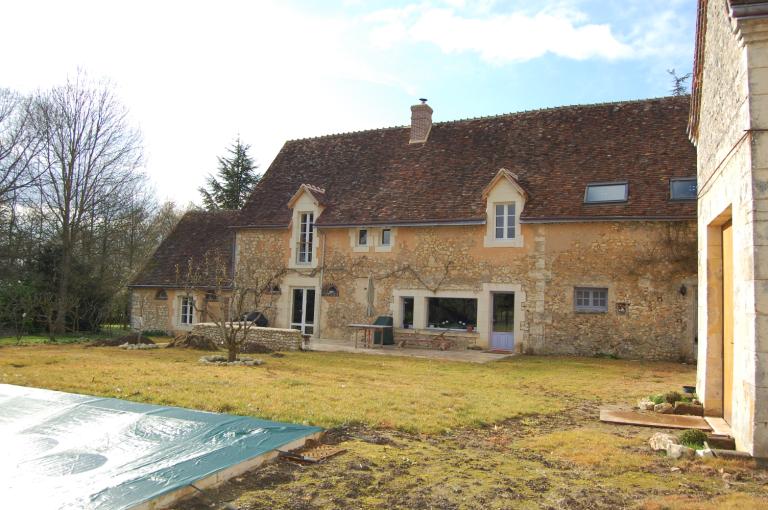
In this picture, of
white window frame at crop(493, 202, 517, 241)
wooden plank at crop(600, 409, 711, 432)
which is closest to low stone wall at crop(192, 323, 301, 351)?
white window frame at crop(493, 202, 517, 241)

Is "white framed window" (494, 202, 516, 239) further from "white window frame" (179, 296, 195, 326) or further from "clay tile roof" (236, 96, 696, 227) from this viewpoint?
"white window frame" (179, 296, 195, 326)

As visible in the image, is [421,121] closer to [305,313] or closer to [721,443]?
[305,313]

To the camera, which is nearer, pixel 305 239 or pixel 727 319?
pixel 727 319

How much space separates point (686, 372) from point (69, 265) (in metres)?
21.0

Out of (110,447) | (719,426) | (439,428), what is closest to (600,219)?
(719,426)

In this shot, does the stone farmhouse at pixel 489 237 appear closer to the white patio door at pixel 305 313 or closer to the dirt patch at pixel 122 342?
the white patio door at pixel 305 313

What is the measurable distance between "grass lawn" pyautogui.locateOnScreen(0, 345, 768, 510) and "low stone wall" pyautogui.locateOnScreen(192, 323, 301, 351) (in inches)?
95.9

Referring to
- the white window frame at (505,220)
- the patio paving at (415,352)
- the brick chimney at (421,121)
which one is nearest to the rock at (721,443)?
the patio paving at (415,352)

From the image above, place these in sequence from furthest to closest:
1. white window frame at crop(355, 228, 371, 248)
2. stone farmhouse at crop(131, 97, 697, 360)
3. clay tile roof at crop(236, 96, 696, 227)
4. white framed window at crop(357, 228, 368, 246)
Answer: white framed window at crop(357, 228, 368, 246) < white window frame at crop(355, 228, 371, 248) < clay tile roof at crop(236, 96, 696, 227) < stone farmhouse at crop(131, 97, 697, 360)

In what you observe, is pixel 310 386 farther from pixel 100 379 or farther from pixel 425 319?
pixel 425 319

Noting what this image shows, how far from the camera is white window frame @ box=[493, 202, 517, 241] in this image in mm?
16328

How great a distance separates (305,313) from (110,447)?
14.4 meters

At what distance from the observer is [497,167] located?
58.0ft

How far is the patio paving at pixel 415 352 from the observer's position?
14352 millimetres
